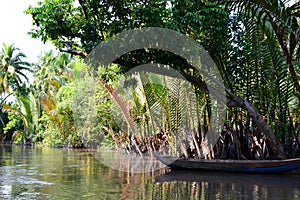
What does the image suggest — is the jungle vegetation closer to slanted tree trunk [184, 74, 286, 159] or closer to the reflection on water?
slanted tree trunk [184, 74, 286, 159]

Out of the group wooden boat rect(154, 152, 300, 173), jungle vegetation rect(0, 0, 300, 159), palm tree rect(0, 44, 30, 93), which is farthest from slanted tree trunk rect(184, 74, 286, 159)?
palm tree rect(0, 44, 30, 93)

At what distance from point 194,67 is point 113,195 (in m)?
4.53

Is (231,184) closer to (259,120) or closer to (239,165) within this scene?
(239,165)

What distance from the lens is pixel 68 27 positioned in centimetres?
1095

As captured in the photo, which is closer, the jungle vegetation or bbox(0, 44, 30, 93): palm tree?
the jungle vegetation

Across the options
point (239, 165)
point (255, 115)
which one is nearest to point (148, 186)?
point (239, 165)

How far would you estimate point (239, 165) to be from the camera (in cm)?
1076

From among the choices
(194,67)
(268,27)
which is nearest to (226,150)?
(194,67)

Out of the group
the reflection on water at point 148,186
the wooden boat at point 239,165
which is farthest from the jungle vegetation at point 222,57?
the reflection on water at point 148,186

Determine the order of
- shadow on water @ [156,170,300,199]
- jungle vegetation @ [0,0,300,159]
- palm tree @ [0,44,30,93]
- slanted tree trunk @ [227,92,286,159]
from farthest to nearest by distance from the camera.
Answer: palm tree @ [0,44,30,93] < slanted tree trunk @ [227,92,286,159] < jungle vegetation @ [0,0,300,159] < shadow on water @ [156,170,300,199]

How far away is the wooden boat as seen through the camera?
1016cm

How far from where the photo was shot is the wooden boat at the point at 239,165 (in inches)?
400

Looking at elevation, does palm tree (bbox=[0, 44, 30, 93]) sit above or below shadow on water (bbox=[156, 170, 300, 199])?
above

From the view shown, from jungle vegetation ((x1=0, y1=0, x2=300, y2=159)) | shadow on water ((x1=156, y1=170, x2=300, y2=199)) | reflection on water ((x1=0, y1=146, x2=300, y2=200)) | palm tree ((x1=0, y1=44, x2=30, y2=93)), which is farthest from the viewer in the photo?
palm tree ((x1=0, y1=44, x2=30, y2=93))
